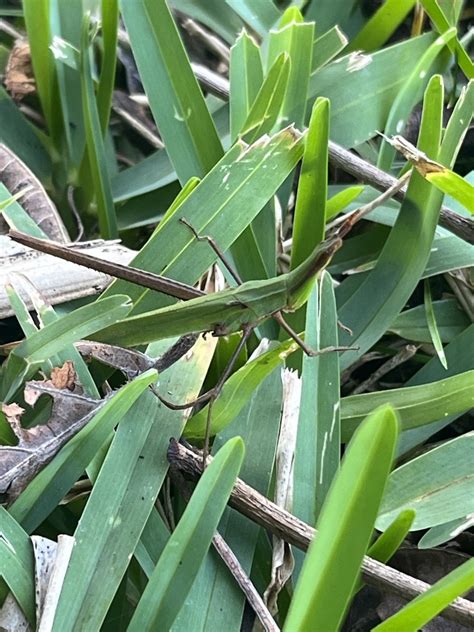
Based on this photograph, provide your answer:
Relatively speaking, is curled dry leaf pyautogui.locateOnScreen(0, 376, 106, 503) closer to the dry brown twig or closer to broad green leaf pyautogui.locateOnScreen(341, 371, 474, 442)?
the dry brown twig

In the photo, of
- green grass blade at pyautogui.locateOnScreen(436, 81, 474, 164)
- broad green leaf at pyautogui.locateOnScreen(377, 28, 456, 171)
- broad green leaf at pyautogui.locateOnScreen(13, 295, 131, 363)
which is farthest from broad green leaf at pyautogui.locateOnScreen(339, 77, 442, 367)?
broad green leaf at pyautogui.locateOnScreen(13, 295, 131, 363)

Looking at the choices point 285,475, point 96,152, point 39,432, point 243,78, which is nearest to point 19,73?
point 96,152

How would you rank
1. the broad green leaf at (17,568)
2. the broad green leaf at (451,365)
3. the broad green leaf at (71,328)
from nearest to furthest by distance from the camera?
the broad green leaf at (17,568)
the broad green leaf at (71,328)
the broad green leaf at (451,365)

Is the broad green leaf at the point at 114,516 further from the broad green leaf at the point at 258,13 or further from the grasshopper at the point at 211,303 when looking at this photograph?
the broad green leaf at the point at 258,13

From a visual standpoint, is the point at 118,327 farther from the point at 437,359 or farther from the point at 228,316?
the point at 437,359

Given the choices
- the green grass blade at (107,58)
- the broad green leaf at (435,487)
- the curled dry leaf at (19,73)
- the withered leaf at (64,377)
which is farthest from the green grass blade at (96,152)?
the broad green leaf at (435,487)

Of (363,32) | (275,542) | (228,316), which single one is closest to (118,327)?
(228,316)
